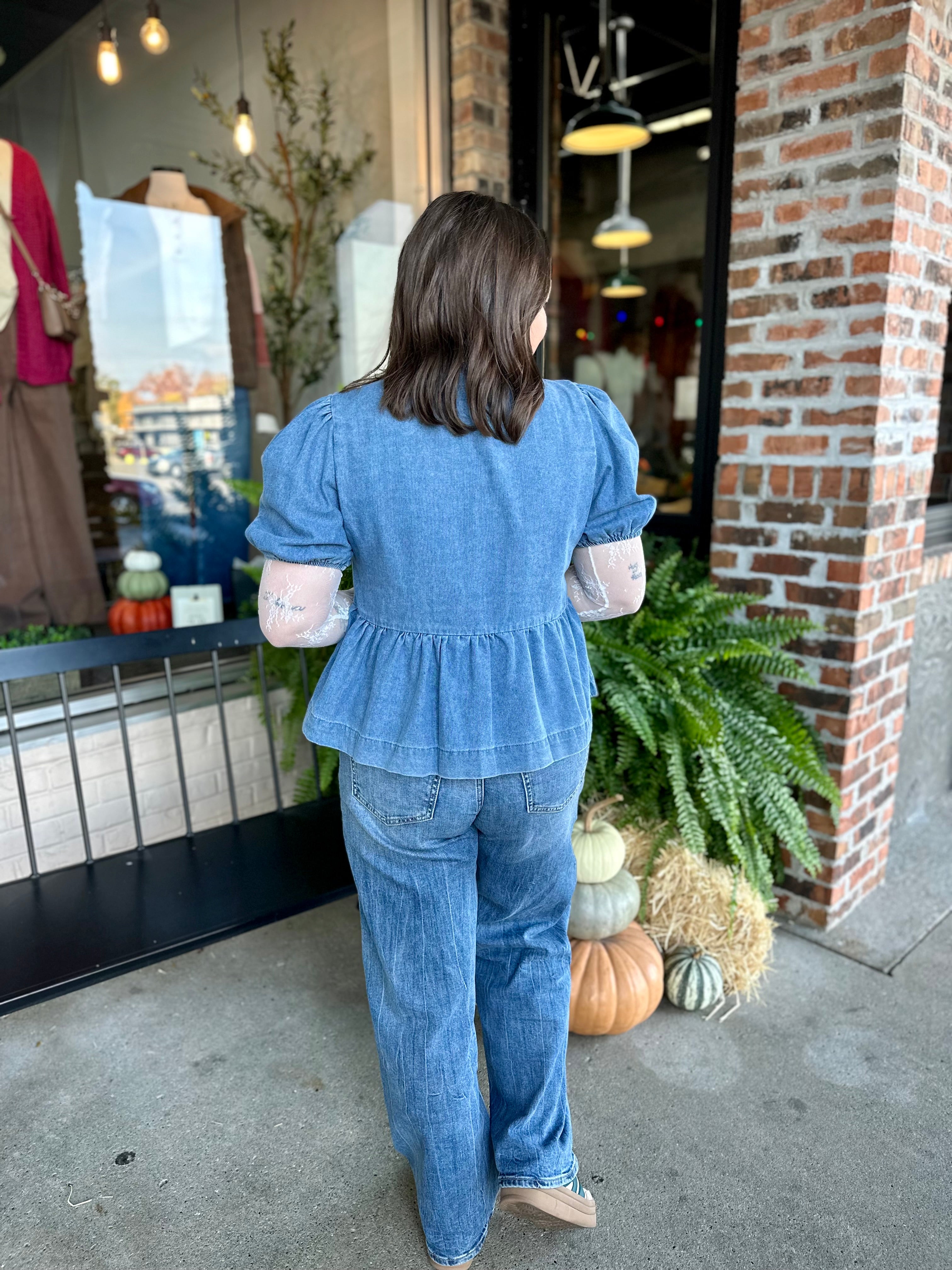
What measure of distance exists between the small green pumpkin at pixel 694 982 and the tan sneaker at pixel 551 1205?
2.40 feet

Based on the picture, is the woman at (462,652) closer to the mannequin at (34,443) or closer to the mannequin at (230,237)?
the mannequin at (34,443)

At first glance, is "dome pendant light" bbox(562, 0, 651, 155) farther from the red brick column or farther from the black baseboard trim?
the black baseboard trim

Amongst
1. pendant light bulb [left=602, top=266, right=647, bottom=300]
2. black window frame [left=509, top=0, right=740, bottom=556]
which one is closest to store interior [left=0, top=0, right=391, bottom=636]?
black window frame [left=509, top=0, right=740, bottom=556]

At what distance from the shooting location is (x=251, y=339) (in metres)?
4.24

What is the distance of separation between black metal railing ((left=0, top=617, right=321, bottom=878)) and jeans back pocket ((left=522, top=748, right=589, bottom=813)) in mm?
1256

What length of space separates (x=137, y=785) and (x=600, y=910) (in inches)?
65.7

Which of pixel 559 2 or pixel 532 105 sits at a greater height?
pixel 559 2

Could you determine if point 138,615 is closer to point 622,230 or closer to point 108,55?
point 108,55

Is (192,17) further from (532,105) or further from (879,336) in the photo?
(879,336)

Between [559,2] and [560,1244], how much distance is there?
3952mm

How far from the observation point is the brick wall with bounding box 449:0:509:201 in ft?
10.3

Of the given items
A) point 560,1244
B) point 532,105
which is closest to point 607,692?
point 560,1244

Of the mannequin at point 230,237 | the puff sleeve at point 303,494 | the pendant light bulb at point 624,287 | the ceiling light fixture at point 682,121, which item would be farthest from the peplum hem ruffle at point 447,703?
the ceiling light fixture at point 682,121

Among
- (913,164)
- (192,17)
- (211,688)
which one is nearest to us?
(913,164)
